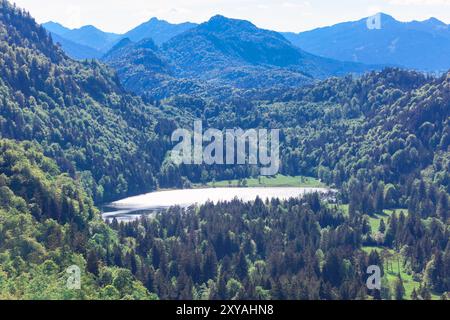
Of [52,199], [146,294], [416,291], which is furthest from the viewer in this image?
[52,199]

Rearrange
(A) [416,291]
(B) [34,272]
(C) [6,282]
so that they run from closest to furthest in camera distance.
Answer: (C) [6,282] < (B) [34,272] < (A) [416,291]
